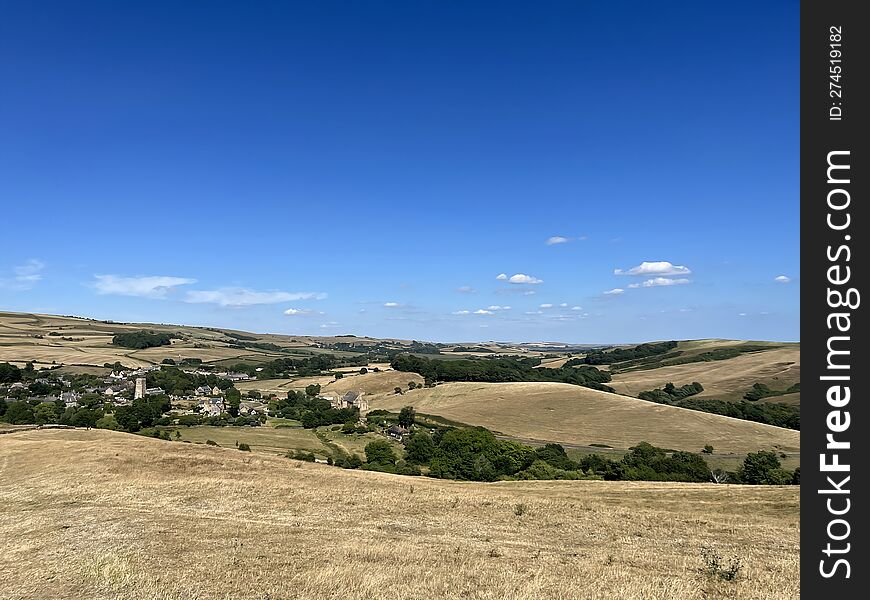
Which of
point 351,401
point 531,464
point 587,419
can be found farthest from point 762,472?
point 351,401

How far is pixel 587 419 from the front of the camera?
10438 cm

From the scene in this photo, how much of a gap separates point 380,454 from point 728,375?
136 metres

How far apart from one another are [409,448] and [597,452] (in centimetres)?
3016

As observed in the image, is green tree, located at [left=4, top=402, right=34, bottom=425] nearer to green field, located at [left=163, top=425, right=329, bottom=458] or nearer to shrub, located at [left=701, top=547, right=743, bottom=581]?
green field, located at [left=163, top=425, right=329, bottom=458]

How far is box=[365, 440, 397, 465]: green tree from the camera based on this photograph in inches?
2827

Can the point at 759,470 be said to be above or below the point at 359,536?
below

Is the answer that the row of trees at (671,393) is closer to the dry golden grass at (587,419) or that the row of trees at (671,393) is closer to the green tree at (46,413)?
the dry golden grass at (587,419)

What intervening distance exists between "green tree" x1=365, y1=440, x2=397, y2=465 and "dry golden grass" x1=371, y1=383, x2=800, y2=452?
3094 centimetres

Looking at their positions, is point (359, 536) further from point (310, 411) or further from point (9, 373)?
point (9, 373)

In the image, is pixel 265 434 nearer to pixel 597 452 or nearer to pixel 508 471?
pixel 508 471
